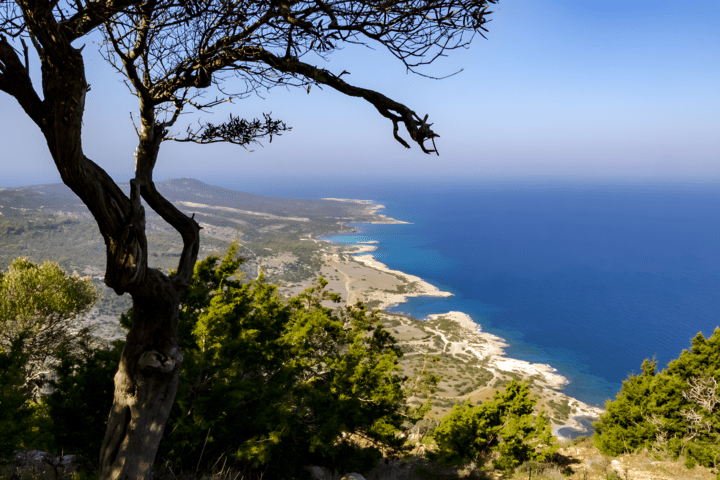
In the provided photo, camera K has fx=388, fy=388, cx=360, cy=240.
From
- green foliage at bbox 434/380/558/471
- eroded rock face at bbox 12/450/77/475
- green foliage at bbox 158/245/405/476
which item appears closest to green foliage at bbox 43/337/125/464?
eroded rock face at bbox 12/450/77/475

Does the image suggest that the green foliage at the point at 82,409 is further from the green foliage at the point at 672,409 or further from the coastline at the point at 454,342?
the green foliage at the point at 672,409

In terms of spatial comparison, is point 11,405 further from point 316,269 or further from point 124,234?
point 316,269

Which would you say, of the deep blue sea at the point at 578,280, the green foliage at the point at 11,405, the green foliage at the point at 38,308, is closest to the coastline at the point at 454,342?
the deep blue sea at the point at 578,280

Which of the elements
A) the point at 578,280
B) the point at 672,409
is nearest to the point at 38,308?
the point at 672,409

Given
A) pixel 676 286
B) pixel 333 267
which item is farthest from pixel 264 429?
pixel 676 286

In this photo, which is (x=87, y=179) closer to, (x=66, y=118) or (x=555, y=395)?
(x=66, y=118)
